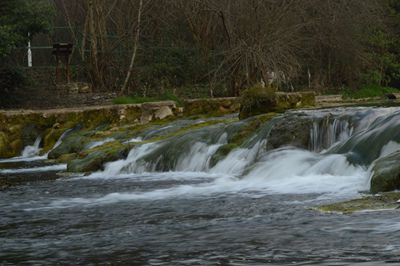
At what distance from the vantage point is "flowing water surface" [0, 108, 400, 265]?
6984 mm

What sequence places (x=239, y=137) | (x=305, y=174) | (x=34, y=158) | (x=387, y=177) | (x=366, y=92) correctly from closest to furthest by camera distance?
(x=387, y=177) < (x=305, y=174) < (x=239, y=137) < (x=34, y=158) < (x=366, y=92)

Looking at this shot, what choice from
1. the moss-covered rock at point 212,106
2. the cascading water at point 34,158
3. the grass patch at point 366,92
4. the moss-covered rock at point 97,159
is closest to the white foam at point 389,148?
the moss-covered rock at point 97,159

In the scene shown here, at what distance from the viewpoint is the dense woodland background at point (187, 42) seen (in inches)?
1221

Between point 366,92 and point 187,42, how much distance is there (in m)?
9.01

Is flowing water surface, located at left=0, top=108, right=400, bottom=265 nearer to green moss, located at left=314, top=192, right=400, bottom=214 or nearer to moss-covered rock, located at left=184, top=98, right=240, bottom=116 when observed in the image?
green moss, located at left=314, top=192, right=400, bottom=214

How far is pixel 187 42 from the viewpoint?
36.3m

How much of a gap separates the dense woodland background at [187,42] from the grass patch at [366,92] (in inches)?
33.5

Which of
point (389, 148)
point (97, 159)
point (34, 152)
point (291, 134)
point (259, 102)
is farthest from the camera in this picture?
point (34, 152)

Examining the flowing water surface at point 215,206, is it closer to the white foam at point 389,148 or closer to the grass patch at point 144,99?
the white foam at point 389,148

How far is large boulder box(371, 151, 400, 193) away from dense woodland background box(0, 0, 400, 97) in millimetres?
19033

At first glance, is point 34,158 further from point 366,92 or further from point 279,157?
point 366,92

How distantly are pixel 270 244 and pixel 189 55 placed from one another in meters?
28.6

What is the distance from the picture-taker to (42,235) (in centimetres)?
845

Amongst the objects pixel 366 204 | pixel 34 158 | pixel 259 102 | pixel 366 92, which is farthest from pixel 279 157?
pixel 366 92
